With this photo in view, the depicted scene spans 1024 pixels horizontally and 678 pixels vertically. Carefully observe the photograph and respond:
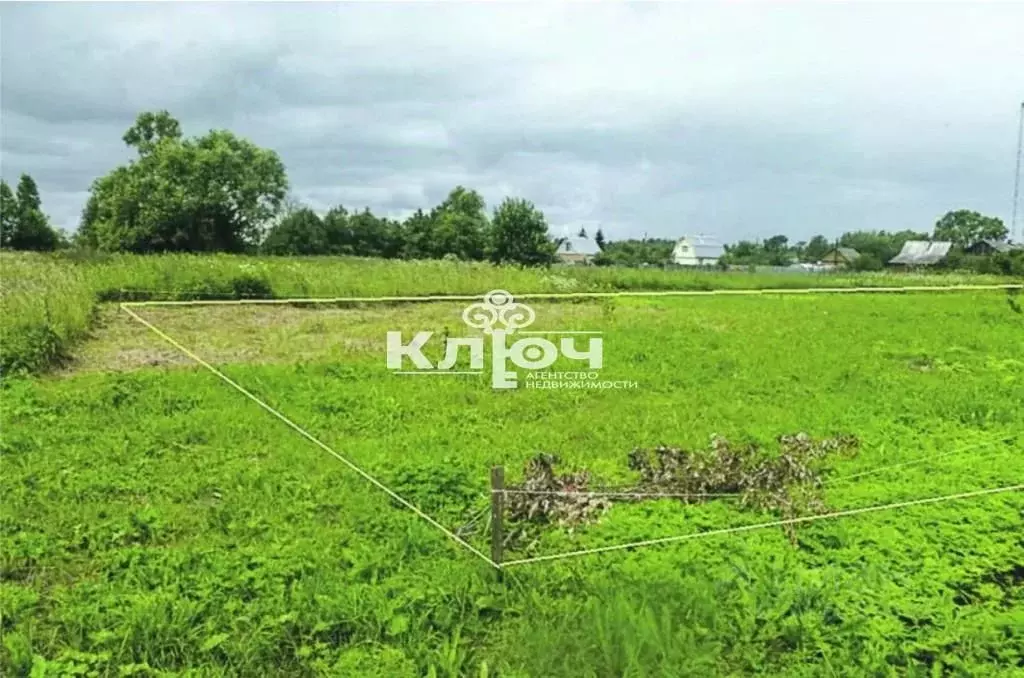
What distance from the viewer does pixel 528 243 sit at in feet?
13.5

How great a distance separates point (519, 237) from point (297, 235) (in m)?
1.20

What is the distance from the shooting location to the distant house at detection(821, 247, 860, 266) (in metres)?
4.05

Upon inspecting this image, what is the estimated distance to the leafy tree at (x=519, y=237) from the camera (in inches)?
156

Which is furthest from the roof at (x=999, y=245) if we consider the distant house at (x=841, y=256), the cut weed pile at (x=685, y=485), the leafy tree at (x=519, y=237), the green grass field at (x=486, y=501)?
the leafy tree at (x=519, y=237)

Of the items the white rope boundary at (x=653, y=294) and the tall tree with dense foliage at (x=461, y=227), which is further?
the tall tree with dense foliage at (x=461, y=227)

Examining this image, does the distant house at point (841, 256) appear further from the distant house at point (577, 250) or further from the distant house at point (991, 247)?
the distant house at point (577, 250)

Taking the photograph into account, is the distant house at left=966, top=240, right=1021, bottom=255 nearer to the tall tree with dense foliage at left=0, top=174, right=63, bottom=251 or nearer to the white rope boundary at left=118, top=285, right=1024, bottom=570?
the white rope boundary at left=118, top=285, right=1024, bottom=570

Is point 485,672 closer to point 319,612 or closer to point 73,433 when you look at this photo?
point 319,612

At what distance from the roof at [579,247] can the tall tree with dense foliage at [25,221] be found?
2.64 m

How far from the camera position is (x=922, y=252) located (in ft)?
13.5

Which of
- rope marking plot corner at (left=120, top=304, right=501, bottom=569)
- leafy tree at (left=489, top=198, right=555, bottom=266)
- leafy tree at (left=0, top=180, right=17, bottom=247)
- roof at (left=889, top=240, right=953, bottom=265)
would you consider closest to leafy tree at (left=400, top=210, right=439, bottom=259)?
leafy tree at (left=489, top=198, right=555, bottom=266)

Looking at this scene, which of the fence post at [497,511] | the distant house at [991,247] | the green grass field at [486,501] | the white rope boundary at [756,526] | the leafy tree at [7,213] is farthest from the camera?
the distant house at [991,247]

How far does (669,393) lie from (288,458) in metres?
1.86

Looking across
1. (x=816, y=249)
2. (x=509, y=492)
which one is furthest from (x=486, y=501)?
(x=816, y=249)
